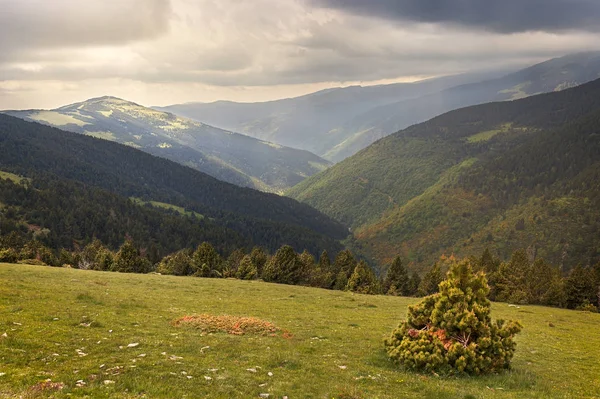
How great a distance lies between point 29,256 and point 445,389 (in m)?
82.0

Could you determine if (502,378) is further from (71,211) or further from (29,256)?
(71,211)

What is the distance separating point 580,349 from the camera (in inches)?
1223

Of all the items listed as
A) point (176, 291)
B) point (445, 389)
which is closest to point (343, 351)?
point (445, 389)

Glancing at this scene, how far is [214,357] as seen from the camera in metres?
20.4

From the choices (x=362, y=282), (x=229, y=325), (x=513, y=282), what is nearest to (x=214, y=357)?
(x=229, y=325)

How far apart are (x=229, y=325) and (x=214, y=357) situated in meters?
7.76

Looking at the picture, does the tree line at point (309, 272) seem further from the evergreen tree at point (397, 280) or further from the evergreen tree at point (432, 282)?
the evergreen tree at point (397, 280)

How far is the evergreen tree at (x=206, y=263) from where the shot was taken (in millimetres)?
77875

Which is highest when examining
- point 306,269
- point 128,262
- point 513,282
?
point 513,282

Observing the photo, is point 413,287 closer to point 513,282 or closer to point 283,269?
point 513,282

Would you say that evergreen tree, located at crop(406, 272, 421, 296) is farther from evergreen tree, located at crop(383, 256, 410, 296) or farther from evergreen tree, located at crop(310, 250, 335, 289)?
evergreen tree, located at crop(310, 250, 335, 289)

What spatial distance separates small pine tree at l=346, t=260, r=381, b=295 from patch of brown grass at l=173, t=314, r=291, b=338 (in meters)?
56.6

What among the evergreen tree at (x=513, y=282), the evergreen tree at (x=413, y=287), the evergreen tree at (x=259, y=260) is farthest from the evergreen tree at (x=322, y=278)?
the evergreen tree at (x=513, y=282)

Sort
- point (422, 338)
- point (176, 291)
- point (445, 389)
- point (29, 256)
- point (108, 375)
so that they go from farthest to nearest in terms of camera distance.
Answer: point (29, 256)
point (176, 291)
point (422, 338)
point (445, 389)
point (108, 375)
